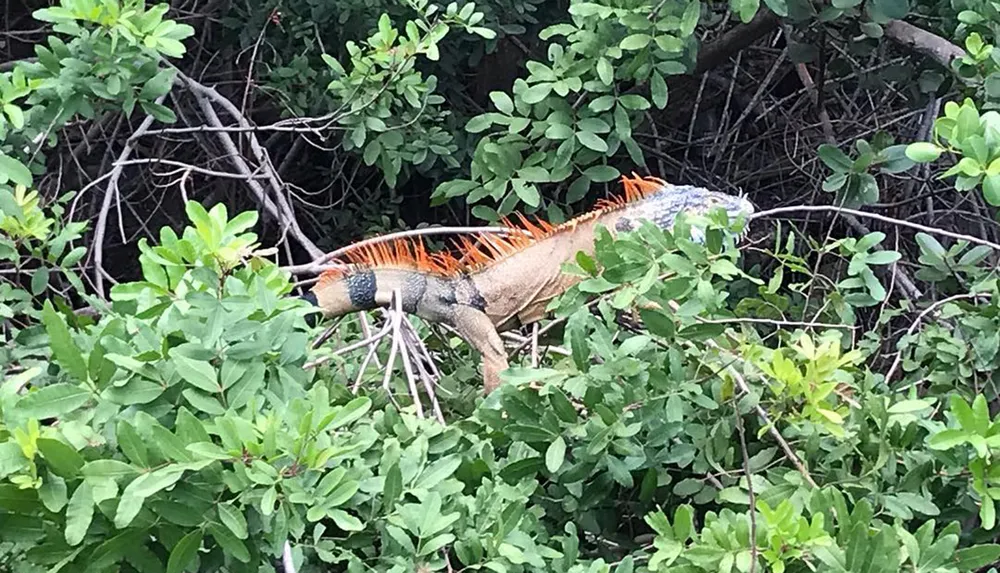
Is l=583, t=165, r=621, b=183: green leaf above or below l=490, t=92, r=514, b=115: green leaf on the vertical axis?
below

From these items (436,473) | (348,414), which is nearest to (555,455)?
(436,473)

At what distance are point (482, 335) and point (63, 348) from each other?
4.77 feet

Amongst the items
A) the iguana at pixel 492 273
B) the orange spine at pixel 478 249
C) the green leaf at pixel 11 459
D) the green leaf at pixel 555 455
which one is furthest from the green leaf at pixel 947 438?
the orange spine at pixel 478 249

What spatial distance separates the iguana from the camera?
2414mm

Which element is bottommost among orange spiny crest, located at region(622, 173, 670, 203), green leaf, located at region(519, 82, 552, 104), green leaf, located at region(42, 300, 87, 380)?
orange spiny crest, located at region(622, 173, 670, 203)

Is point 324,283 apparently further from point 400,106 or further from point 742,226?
point 742,226

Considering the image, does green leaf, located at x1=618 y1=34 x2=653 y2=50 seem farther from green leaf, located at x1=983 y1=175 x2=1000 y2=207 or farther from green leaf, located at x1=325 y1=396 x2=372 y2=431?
green leaf, located at x1=325 y1=396 x2=372 y2=431

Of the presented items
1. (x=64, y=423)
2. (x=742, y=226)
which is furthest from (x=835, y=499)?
(x=64, y=423)

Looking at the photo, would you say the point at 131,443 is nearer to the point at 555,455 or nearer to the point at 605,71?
the point at 555,455

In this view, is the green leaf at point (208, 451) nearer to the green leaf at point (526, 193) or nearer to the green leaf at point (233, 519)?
the green leaf at point (233, 519)

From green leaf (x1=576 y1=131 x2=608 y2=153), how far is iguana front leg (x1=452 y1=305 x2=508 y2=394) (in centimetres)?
51

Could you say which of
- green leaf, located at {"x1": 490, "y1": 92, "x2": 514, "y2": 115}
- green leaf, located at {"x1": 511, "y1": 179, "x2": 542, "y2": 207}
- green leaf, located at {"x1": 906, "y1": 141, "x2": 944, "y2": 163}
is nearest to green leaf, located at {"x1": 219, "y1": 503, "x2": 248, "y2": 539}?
green leaf, located at {"x1": 906, "y1": 141, "x2": 944, "y2": 163}

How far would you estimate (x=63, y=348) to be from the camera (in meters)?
1.05

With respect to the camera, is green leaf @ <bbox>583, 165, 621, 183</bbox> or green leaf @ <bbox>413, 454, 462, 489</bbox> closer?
green leaf @ <bbox>413, 454, 462, 489</bbox>
